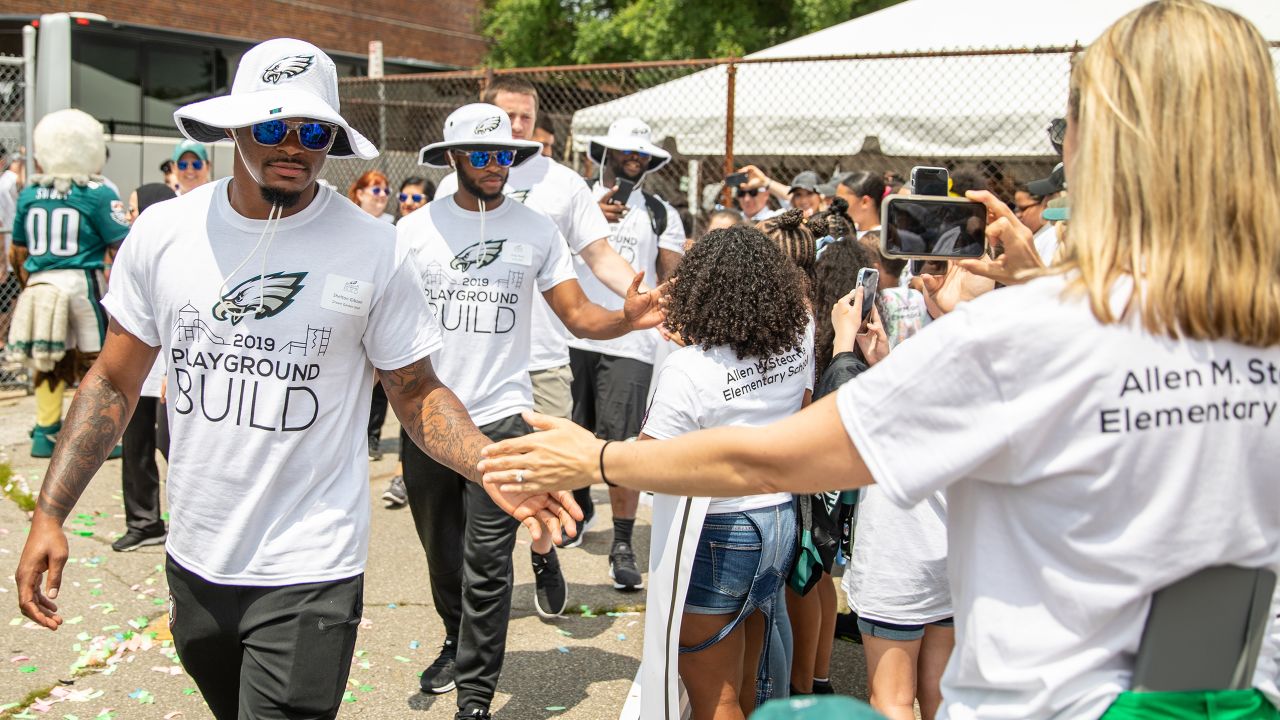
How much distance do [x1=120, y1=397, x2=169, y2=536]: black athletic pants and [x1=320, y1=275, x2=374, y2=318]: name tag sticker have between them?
12.1ft

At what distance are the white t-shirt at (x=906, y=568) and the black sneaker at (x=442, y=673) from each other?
1760 millimetres

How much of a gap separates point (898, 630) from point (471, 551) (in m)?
1.58

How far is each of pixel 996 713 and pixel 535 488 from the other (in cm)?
97

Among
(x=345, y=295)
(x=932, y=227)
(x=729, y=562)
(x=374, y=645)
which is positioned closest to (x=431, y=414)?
(x=345, y=295)

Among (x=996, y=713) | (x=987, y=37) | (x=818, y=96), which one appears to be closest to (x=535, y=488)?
(x=996, y=713)

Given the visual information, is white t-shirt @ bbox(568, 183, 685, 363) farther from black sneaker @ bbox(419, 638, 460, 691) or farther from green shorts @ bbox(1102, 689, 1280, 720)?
green shorts @ bbox(1102, 689, 1280, 720)

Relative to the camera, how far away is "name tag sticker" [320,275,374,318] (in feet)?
9.07

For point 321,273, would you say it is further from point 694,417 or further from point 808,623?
point 808,623

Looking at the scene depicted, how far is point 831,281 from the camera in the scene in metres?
4.12

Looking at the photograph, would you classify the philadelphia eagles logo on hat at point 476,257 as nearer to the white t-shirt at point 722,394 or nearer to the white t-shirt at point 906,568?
the white t-shirt at point 722,394

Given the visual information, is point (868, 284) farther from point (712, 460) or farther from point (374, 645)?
point (374, 645)

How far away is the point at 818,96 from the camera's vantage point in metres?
9.11

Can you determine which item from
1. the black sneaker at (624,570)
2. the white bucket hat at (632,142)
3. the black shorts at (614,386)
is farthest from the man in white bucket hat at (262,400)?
the white bucket hat at (632,142)

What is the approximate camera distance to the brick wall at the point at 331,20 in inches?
1003
